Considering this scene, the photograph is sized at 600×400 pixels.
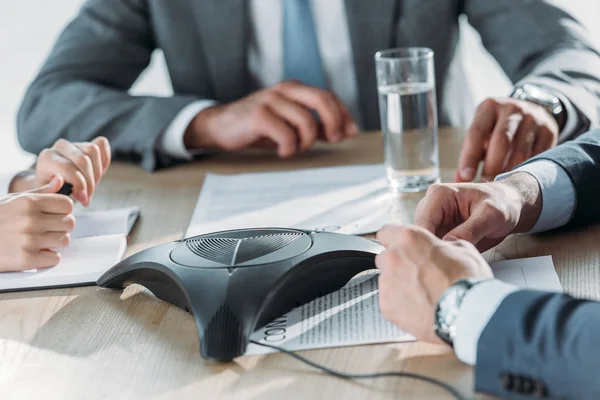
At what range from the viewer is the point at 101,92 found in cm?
153

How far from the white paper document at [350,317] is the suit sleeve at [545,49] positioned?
0.51 m

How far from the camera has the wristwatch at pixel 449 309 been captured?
0.67m

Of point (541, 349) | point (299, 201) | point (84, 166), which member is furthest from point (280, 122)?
point (541, 349)

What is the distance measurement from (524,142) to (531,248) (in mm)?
319

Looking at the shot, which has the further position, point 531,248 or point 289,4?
point 289,4

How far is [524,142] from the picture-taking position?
1.19 meters

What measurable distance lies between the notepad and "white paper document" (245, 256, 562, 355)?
0.27 metres

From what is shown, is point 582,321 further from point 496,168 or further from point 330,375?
point 496,168

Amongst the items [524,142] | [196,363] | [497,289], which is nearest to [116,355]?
[196,363]

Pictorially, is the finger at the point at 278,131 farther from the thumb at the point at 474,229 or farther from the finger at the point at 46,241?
the thumb at the point at 474,229

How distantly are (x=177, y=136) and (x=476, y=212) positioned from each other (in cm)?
71

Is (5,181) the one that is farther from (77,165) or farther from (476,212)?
(476,212)

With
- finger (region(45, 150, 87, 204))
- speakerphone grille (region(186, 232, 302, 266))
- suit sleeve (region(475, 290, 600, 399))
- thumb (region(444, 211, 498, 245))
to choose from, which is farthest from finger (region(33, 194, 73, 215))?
suit sleeve (region(475, 290, 600, 399))

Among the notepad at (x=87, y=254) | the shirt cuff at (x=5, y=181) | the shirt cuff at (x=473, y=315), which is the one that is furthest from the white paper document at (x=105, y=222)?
the shirt cuff at (x=473, y=315)
